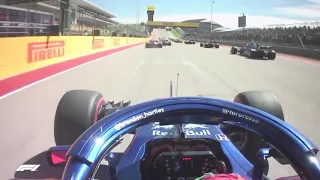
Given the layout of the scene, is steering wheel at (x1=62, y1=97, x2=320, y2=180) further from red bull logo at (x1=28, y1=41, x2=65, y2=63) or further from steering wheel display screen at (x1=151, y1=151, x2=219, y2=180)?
red bull logo at (x1=28, y1=41, x2=65, y2=63)

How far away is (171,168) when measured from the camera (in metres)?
2.26

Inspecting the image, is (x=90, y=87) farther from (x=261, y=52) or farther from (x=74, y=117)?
(x=261, y=52)

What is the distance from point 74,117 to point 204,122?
89.5 inches

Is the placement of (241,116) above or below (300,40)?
below

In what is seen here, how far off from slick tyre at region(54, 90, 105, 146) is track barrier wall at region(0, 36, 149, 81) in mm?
7961

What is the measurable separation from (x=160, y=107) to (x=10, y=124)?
518cm

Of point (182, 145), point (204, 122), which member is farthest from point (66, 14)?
point (204, 122)

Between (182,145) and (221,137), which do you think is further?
(221,137)

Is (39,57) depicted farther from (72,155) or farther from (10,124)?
(72,155)

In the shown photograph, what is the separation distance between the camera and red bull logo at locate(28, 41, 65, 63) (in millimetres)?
14148

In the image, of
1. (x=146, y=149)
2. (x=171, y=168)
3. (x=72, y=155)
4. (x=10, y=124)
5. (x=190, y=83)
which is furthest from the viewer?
(x=190, y=83)

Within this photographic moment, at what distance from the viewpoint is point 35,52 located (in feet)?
47.9

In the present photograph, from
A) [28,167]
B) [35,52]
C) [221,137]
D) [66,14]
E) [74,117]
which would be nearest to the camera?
[221,137]

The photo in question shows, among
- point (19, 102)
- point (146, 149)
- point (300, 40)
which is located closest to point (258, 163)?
point (146, 149)
